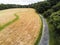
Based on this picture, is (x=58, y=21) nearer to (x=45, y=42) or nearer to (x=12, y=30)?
(x=45, y=42)

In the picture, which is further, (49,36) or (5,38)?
(49,36)

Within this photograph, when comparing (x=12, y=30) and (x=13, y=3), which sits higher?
(x=12, y=30)

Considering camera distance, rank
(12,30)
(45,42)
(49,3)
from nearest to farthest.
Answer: (45,42) → (12,30) → (49,3)

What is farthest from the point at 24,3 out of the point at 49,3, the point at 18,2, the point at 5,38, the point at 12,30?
the point at 5,38

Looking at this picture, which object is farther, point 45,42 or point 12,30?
point 12,30

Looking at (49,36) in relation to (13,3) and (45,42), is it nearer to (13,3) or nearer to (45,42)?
(45,42)

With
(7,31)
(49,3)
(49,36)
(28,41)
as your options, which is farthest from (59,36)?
(49,3)

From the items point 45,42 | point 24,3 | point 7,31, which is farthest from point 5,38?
point 24,3

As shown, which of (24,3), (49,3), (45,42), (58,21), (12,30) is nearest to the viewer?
(45,42)

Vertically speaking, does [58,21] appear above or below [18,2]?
above

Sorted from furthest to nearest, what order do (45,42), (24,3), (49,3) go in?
(24,3) < (49,3) < (45,42)
